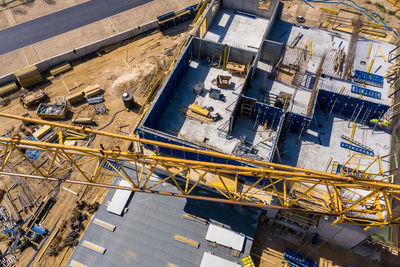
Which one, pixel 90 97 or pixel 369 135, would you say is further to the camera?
pixel 90 97

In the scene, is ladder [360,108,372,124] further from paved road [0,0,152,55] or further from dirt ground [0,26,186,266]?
paved road [0,0,152,55]

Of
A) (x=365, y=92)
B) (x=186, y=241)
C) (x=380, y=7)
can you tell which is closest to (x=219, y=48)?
(x=365, y=92)

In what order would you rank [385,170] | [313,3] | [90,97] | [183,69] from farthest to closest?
[313,3]
[90,97]
[183,69]
[385,170]

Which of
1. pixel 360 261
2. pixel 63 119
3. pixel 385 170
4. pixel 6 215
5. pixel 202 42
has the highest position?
pixel 202 42

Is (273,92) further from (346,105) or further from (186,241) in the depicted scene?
(186,241)

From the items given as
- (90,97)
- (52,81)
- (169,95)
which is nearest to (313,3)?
(169,95)

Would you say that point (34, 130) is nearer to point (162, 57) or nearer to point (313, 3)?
point (162, 57)
